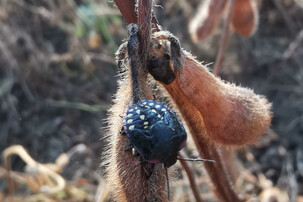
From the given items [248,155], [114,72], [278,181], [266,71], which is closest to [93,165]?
[114,72]

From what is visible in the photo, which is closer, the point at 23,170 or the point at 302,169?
the point at 302,169

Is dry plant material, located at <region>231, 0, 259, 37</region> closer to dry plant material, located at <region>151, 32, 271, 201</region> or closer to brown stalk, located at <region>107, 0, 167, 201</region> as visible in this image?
dry plant material, located at <region>151, 32, 271, 201</region>

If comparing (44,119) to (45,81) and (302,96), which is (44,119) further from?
(302,96)

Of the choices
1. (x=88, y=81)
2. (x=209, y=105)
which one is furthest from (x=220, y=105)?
(x=88, y=81)

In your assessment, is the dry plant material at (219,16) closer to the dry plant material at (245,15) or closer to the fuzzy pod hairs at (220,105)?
the dry plant material at (245,15)

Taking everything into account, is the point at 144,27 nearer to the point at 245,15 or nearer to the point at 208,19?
the point at 208,19

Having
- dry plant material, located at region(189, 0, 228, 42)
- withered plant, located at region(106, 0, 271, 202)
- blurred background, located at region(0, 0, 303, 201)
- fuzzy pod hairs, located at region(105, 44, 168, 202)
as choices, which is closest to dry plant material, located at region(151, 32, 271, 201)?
withered plant, located at region(106, 0, 271, 202)
